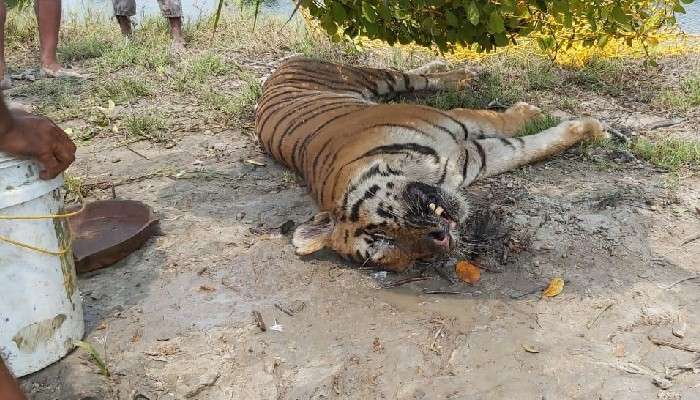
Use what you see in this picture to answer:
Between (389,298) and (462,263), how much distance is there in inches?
13.0

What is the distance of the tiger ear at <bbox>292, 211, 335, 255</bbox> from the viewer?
286 centimetres

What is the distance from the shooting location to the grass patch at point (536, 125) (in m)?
3.74

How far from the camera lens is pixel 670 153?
11.0 ft

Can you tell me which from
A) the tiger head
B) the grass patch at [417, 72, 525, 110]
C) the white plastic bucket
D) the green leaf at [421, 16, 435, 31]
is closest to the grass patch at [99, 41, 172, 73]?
the grass patch at [417, 72, 525, 110]

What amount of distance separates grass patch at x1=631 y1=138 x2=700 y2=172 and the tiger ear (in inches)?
61.6

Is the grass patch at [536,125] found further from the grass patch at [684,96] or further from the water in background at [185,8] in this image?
the water in background at [185,8]

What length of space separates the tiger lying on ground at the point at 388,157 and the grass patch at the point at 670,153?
25cm

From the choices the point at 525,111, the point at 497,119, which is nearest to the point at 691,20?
the point at 525,111

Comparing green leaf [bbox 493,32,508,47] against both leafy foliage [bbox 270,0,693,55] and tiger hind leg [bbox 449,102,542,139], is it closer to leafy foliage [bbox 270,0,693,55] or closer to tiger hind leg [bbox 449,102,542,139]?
leafy foliage [bbox 270,0,693,55]

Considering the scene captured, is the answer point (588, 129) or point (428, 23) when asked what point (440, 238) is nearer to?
point (428, 23)

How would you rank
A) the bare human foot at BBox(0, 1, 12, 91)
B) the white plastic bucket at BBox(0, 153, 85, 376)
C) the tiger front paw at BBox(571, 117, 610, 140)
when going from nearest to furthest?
the white plastic bucket at BBox(0, 153, 85, 376)
the tiger front paw at BBox(571, 117, 610, 140)
the bare human foot at BBox(0, 1, 12, 91)

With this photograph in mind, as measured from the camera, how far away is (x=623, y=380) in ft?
6.79

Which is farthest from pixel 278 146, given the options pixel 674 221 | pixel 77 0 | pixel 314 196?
pixel 77 0

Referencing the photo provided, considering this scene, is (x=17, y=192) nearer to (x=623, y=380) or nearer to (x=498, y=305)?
(x=498, y=305)
